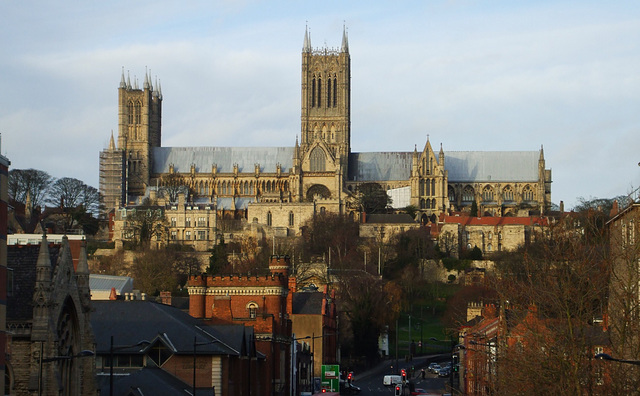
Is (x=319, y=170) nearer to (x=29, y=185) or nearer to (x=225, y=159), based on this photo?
(x=225, y=159)

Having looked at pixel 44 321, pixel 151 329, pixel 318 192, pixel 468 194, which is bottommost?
pixel 151 329

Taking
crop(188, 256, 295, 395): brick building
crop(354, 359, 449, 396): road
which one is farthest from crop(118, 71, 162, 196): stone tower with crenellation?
crop(188, 256, 295, 395): brick building

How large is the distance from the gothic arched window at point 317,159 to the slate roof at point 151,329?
430 feet

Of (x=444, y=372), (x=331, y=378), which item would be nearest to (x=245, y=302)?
(x=331, y=378)

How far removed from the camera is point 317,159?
609ft

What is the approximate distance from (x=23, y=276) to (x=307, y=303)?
4418 cm

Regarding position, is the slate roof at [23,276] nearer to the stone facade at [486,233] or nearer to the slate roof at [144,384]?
the slate roof at [144,384]

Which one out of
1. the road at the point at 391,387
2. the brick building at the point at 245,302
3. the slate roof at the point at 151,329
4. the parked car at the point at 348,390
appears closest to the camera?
the slate roof at the point at 151,329

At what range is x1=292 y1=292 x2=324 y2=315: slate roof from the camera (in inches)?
3159

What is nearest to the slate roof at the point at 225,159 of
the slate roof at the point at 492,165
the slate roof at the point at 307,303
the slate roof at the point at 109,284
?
the slate roof at the point at 492,165

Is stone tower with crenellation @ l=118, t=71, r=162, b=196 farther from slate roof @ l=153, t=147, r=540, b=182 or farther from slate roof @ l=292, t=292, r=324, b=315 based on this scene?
slate roof @ l=292, t=292, r=324, b=315

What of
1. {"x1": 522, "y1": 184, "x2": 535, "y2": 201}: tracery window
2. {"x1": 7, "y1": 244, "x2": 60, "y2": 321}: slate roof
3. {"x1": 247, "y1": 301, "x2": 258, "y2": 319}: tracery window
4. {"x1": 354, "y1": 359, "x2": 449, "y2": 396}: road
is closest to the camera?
{"x1": 7, "y1": 244, "x2": 60, "y2": 321}: slate roof

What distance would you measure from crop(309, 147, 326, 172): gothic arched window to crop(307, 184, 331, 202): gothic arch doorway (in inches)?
103

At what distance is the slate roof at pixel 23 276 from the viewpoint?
37562 mm
